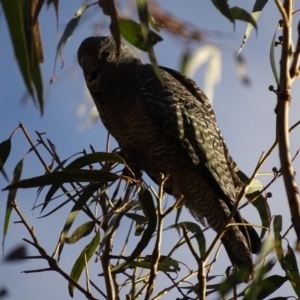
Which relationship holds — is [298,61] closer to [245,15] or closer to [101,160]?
[245,15]

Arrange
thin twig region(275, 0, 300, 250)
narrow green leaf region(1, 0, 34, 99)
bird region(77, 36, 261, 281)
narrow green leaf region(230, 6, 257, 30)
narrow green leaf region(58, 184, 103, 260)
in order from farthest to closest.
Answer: bird region(77, 36, 261, 281)
narrow green leaf region(58, 184, 103, 260)
narrow green leaf region(230, 6, 257, 30)
thin twig region(275, 0, 300, 250)
narrow green leaf region(1, 0, 34, 99)

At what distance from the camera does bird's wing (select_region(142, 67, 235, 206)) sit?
9.56 feet

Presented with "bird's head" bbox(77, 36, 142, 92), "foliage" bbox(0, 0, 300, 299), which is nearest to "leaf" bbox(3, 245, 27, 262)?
"foliage" bbox(0, 0, 300, 299)

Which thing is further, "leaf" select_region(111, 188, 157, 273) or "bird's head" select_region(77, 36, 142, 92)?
"bird's head" select_region(77, 36, 142, 92)

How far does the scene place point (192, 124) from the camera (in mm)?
2963

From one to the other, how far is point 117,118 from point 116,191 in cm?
79

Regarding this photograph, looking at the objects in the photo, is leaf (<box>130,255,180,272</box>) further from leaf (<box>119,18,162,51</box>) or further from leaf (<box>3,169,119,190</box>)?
leaf (<box>119,18,162,51</box>)

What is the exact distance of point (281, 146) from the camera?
4.38 feet

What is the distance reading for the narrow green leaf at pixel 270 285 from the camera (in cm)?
196

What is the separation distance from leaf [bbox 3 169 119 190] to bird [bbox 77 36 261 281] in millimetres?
910

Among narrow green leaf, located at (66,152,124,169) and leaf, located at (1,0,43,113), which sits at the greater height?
narrow green leaf, located at (66,152,124,169)

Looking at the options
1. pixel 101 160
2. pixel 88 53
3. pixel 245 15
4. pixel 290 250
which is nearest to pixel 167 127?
pixel 88 53

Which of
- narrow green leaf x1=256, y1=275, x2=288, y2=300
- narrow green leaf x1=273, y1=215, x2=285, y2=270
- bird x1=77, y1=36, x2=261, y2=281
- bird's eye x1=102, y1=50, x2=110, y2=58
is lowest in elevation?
narrow green leaf x1=256, y1=275, x2=288, y2=300

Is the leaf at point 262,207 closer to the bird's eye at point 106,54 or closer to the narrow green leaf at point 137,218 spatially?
the narrow green leaf at point 137,218
